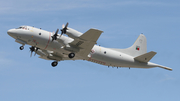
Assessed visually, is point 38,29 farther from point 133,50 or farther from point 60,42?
point 133,50

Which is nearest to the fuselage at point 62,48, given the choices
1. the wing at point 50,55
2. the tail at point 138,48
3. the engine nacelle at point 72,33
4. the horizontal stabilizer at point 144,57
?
the horizontal stabilizer at point 144,57

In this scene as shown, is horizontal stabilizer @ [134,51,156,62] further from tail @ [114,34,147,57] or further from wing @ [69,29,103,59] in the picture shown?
wing @ [69,29,103,59]

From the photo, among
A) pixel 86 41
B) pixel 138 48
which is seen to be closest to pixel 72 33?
pixel 86 41

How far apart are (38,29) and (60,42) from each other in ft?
9.60

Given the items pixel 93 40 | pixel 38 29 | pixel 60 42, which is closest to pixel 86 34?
pixel 93 40

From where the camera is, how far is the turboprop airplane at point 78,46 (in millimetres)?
30297

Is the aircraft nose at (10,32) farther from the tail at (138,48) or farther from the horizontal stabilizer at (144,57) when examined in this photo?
the horizontal stabilizer at (144,57)

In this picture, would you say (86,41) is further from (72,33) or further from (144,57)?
(144,57)

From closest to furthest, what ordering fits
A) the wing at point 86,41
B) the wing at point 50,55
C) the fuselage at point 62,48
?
the wing at point 86,41, the fuselage at point 62,48, the wing at point 50,55

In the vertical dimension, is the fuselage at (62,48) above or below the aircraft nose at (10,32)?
below

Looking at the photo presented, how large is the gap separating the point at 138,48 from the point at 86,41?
9.86m

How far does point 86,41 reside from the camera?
99.7 ft

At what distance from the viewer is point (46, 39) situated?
30.9 m

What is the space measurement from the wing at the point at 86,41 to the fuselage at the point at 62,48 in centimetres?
80
